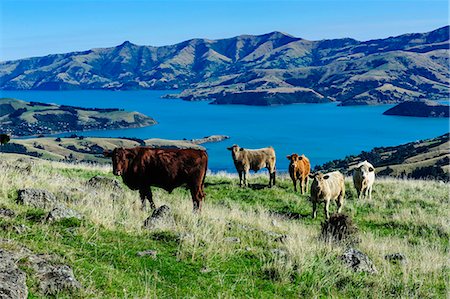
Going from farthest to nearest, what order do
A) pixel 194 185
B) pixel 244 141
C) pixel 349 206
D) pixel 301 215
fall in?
1. pixel 244 141
2. pixel 349 206
3. pixel 301 215
4. pixel 194 185

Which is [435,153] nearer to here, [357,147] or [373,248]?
[357,147]

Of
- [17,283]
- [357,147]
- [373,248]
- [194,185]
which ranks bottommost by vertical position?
[357,147]

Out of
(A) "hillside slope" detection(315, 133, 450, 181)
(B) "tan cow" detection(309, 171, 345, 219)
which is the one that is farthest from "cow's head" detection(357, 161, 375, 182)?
(A) "hillside slope" detection(315, 133, 450, 181)

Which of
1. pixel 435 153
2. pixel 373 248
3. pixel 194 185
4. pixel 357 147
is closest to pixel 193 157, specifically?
pixel 194 185

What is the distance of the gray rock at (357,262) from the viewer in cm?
774

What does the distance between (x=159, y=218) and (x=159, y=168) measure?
444 centimetres

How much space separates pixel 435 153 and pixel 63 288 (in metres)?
112

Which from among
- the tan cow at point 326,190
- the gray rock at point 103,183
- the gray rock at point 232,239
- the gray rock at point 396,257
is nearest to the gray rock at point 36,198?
the gray rock at point 232,239

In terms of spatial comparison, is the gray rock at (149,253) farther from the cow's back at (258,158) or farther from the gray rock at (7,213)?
the cow's back at (258,158)

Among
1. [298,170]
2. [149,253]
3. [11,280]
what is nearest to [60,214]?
[149,253]

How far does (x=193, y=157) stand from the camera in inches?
527

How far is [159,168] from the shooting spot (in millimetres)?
13211

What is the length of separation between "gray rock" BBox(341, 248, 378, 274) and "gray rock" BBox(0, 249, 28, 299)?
5434mm

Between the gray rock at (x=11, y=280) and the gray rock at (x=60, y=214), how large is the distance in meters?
2.58
